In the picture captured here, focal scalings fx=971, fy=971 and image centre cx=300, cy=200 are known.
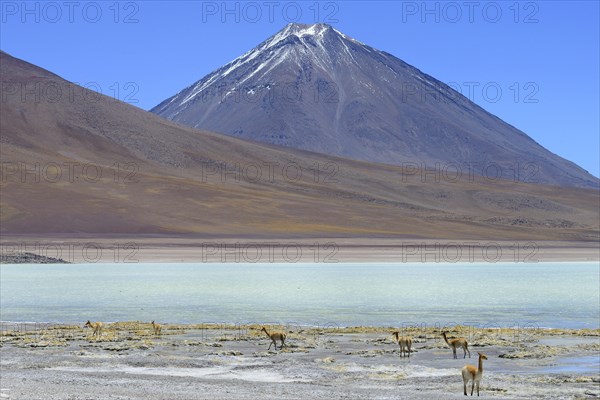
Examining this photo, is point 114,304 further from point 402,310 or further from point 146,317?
point 402,310

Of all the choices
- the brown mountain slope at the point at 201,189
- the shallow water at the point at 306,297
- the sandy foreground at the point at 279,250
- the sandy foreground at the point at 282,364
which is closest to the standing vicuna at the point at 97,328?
the sandy foreground at the point at 282,364

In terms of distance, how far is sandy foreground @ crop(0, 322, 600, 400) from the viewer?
16594mm

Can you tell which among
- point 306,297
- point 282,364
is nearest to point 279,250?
point 306,297

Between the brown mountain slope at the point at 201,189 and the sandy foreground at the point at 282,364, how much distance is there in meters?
87.1

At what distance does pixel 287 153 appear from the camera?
193m

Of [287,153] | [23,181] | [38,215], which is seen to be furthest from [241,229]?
[287,153]

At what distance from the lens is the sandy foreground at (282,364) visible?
54.4ft

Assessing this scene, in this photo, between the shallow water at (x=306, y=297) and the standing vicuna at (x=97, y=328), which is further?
the shallow water at (x=306, y=297)

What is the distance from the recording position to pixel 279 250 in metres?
96.6

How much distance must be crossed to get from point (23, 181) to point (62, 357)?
114 metres

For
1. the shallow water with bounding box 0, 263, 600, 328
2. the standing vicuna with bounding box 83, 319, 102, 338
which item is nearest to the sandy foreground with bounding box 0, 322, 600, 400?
the standing vicuna with bounding box 83, 319, 102, 338

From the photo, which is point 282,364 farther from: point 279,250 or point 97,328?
point 279,250

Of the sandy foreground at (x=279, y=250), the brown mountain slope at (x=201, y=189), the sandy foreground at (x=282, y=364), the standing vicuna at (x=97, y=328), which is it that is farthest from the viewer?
the brown mountain slope at (x=201, y=189)

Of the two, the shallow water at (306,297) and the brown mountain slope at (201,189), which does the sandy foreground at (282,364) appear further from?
the brown mountain slope at (201,189)
